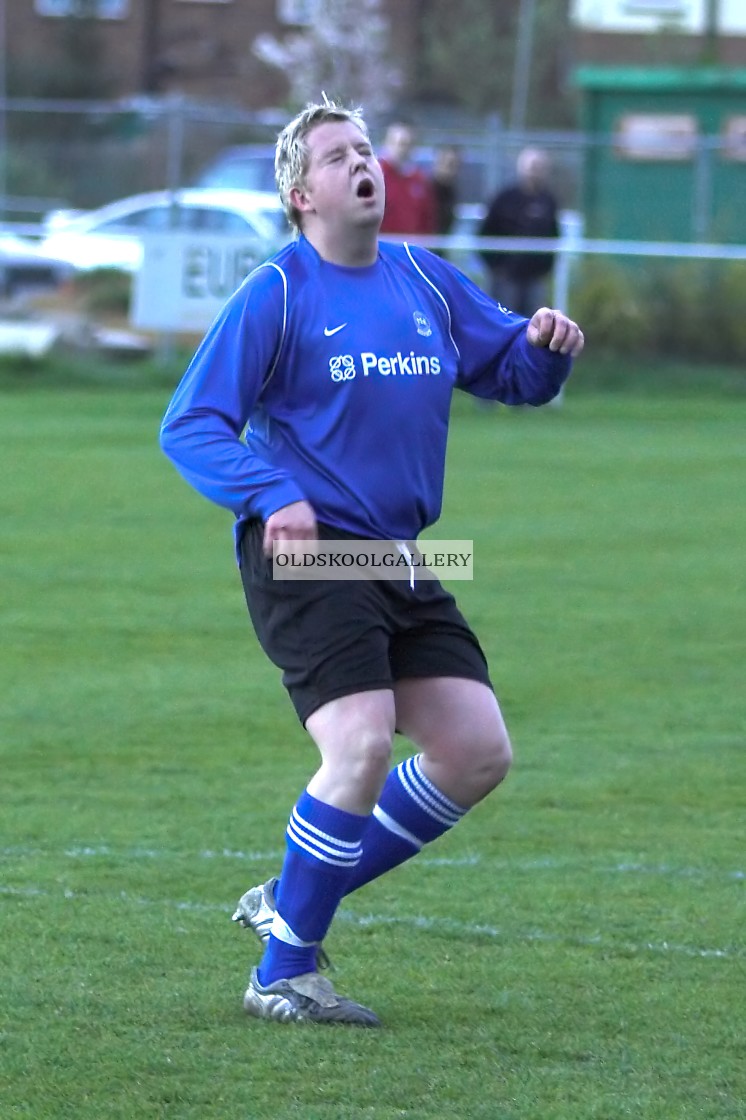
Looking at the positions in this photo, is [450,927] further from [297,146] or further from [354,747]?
[297,146]

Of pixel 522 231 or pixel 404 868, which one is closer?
pixel 404 868

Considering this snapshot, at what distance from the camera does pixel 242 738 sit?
6.92 meters

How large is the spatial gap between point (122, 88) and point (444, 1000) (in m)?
41.1

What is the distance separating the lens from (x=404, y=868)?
5.52m

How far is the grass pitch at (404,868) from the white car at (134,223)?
30.4 feet

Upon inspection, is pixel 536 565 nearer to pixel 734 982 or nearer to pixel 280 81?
pixel 734 982

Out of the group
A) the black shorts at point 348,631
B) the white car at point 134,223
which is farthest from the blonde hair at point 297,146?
the white car at point 134,223

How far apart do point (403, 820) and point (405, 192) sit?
13145 millimetres

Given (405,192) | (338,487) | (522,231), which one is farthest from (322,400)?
(522,231)

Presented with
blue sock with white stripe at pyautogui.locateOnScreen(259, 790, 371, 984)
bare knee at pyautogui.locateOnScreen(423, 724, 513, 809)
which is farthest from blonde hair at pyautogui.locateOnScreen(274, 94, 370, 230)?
blue sock with white stripe at pyautogui.locateOnScreen(259, 790, 371, 984)

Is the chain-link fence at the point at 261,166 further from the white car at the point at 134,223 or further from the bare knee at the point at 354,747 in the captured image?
the bare knee at the point at 354,747

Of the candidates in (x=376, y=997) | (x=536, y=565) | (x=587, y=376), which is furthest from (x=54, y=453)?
(x=376, y=997)

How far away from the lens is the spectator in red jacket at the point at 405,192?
16828 millimetres

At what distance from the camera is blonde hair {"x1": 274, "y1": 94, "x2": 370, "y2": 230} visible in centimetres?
435
